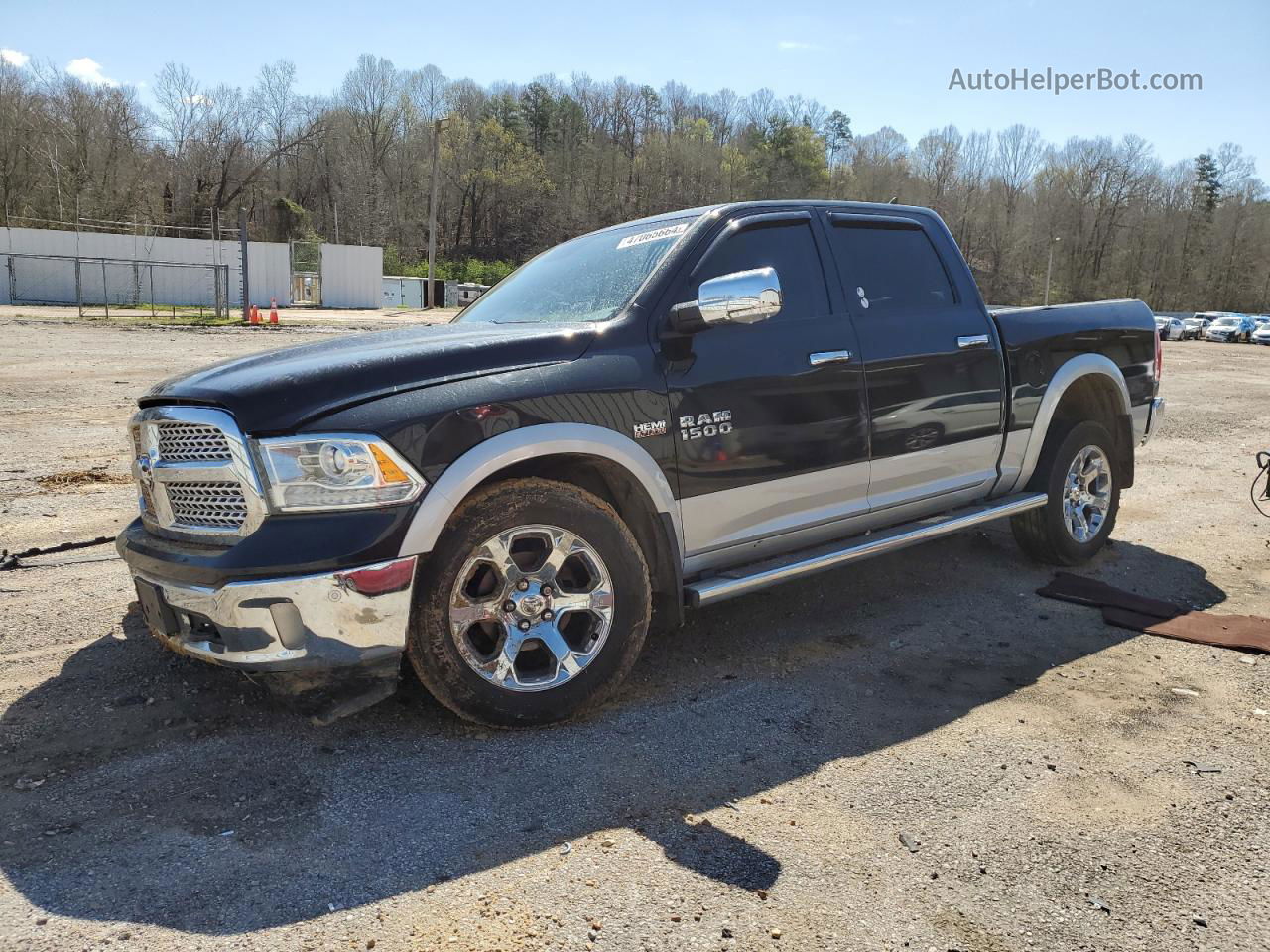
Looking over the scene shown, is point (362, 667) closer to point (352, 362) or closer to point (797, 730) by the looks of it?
point (352, 362)

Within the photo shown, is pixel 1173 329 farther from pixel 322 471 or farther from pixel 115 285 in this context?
pixel 322 471

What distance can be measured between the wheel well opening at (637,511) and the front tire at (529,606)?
14cm

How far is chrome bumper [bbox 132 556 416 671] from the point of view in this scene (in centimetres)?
297

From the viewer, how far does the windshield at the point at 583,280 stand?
13.2 ft

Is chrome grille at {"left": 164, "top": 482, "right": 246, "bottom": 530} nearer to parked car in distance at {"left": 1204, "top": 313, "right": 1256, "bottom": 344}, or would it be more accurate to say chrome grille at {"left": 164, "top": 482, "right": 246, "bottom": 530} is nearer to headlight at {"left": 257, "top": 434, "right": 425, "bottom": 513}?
headlight at {"left": 257, "top": 434, "right": 425, "bottom": 513}

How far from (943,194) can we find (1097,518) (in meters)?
102

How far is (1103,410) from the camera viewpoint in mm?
6004

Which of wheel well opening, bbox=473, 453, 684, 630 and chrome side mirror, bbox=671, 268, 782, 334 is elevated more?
chrome side mirror, bbox=671, 268, 782, 334

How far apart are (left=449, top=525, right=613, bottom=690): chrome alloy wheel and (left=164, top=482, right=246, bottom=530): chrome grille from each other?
770mm

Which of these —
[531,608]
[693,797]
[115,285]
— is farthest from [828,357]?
[115,285]

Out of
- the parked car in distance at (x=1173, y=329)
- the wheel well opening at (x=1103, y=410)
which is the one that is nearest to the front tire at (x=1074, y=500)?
the wheel well opening at (x=1103, y=410)

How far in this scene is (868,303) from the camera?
4.59 metres

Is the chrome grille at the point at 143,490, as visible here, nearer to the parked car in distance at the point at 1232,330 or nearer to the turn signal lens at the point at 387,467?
the turn signal lens at the point at 387,467

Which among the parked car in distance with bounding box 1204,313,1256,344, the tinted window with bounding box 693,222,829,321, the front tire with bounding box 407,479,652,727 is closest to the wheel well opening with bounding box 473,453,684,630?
the front tire with bounding box 407,479,652,727
